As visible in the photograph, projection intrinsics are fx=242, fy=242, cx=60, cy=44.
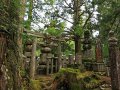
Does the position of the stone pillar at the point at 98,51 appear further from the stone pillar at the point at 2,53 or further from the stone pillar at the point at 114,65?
the stone pillar at the point at 2,53

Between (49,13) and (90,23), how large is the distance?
3281 mm

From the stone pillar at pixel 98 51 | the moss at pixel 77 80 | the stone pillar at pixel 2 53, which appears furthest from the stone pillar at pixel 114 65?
the stone pillar at pixel 98 51

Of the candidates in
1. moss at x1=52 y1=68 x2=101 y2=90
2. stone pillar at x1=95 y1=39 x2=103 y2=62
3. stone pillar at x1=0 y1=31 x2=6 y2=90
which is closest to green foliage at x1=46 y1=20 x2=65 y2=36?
stone pillar at x1=95 y1=39 x2=103 y2=62

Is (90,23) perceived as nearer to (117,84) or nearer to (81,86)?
(81,86)

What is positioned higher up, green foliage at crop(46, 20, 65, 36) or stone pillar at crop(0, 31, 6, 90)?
green foliage at crop(46, 20, 65, 36)

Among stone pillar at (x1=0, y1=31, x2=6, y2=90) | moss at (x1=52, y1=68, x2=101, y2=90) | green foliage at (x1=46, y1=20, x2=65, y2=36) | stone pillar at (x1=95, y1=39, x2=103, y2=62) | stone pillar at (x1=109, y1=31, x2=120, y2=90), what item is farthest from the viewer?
stone pillar at (x1=95, y1=39, x2=103, y2=62)

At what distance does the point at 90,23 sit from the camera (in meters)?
17.5

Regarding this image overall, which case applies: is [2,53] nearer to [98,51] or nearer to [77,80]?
[77,80]

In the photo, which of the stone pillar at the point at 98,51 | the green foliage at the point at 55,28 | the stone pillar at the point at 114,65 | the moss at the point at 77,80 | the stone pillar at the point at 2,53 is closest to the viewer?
the stone pillar at the point at 2,53

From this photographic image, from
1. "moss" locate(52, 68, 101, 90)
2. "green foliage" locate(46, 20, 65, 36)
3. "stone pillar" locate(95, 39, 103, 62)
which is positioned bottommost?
"moss" locate(52, 68, 101, 90)

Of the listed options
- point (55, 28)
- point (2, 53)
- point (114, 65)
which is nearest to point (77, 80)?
point (114, 65)

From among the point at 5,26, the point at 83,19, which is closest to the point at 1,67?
the point at 5,26

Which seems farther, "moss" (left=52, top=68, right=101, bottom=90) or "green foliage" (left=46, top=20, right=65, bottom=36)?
"green foliage" (left=46, top=20, right=65, bottom=36)

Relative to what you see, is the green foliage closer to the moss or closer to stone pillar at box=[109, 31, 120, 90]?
the moss
